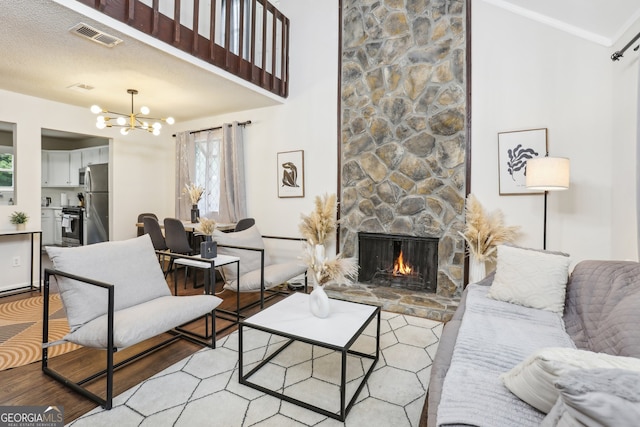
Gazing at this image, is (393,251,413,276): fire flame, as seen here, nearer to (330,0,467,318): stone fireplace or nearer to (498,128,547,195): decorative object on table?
(330,0,467,318): stone fireplace

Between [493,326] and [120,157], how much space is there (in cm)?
535

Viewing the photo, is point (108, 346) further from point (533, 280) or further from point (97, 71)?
point (97, 71)

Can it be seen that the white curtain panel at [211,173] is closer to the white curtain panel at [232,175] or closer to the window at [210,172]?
the window at [210,172]

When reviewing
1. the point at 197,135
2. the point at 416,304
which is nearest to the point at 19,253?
the point at 197,135

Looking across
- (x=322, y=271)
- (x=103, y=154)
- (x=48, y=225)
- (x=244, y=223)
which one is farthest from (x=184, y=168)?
(x=322, y=271)

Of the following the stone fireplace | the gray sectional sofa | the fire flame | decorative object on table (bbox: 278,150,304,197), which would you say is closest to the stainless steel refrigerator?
decorative object on table (bbox: 278,150,304,197)

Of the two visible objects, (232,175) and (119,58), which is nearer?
(119,58)

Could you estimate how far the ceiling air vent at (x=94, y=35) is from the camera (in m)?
2.39

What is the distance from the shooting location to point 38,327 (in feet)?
8.91

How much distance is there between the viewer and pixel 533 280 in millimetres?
2131

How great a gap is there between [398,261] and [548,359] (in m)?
2.97

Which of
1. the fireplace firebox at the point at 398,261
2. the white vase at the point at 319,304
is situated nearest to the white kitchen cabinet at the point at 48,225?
the fireplace firebox at the point at 398,261

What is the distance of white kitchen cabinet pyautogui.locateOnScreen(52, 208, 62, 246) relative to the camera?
6289mm

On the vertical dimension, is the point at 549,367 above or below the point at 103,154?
below
